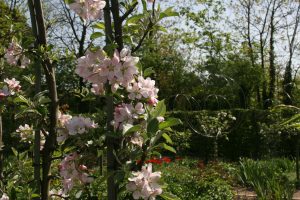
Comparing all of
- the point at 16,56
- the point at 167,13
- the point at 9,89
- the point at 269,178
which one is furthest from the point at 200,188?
the point at 167,13

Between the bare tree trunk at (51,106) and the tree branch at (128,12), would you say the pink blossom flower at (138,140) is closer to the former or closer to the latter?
the tree branch at (128,12)

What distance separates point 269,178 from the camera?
20.2 feet

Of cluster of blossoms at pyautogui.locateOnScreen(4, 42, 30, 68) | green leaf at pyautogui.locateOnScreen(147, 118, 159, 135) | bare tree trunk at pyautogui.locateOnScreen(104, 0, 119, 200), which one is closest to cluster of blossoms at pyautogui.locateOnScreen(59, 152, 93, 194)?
bare tree trunk at pyautogui.locateOnScreen(104, 0, 119, 200)

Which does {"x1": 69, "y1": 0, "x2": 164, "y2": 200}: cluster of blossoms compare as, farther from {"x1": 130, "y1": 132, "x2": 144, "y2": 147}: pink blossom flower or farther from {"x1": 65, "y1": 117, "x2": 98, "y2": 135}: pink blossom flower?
{"x1": 65, "y1": 117, "x2": 98, "y2": 135}: pink blossom flower

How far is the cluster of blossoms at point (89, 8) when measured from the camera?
1439 mm

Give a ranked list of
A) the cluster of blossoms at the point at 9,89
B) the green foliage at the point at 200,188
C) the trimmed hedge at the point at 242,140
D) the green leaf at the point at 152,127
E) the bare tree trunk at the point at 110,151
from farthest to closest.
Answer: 1. the trimmed hedge at the point at 242,140
2. the green foliage at the point at 200,188
3. the cluster of blossoms at the point at 9,89
4. the bare tree trunk at the point at 110,151
5. the green leaf at the point at 152,127

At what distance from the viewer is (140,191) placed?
1331 millimetres

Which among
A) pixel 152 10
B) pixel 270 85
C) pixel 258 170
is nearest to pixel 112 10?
pixel 152 10

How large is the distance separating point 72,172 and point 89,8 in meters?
0.56

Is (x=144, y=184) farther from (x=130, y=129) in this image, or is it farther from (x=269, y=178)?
(x=269, y=178)

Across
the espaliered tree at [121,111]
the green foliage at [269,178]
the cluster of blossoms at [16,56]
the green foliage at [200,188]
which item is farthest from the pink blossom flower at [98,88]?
the green foliage at [200,188]

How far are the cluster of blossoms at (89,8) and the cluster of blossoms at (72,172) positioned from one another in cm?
47

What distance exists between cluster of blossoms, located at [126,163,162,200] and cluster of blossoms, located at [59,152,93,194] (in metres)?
0.27

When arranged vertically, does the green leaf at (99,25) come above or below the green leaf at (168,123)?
above
